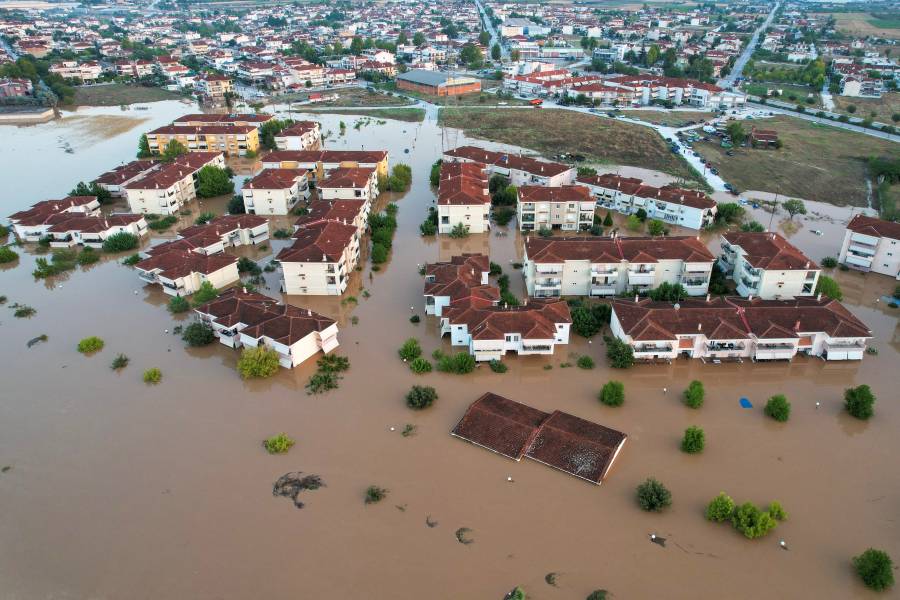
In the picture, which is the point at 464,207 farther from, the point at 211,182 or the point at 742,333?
the point at 211,182

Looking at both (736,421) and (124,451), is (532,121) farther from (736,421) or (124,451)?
(124,451)

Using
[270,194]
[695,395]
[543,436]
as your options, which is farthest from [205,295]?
[695,395]

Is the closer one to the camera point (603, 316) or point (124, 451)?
point (124, 451)

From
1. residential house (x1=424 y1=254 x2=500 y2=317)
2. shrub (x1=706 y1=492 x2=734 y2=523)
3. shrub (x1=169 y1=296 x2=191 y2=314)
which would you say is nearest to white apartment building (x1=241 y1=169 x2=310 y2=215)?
shrub (x1=169 y1=296 x2=191 y2=314)

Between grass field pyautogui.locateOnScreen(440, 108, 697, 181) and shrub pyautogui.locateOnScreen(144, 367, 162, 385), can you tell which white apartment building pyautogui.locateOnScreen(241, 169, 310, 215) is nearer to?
shrub pyautogui.locateOnScreen(144, 367, 162, 385)

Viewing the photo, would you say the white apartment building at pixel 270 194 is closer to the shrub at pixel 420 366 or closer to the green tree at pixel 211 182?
the green tree at pixel 211 182

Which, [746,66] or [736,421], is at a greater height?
[746,66]

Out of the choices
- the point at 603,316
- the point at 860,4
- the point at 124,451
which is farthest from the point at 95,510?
the point at 860,4
